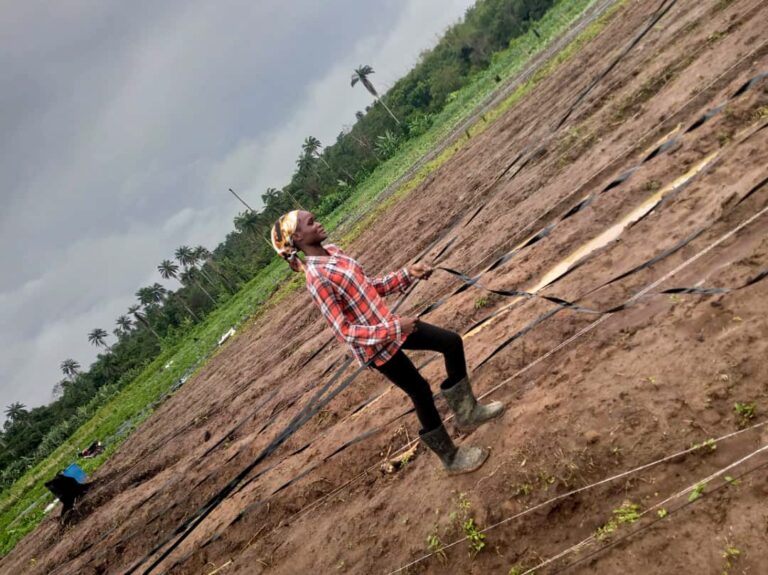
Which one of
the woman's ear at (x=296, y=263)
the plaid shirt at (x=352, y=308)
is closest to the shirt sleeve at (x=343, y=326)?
Answer: the plaid shirt at (x=352, y=308)

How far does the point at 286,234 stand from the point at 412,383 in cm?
118

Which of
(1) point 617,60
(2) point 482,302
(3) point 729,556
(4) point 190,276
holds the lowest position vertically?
(3) point 729,556

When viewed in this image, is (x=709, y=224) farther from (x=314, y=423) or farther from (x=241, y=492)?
(x=241, y=492)

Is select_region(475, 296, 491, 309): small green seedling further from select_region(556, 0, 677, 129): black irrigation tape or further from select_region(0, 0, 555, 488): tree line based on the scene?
select_region(0, 0, 555, 488): tree line

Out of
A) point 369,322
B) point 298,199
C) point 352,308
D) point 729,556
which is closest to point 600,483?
point 729,556

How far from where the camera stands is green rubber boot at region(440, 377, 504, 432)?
3.34 metres

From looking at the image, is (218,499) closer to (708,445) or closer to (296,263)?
(296,263)

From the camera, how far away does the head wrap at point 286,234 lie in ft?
9.04

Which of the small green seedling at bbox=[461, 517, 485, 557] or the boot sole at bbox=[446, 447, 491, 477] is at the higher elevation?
the boot sole at bbox=[446, 447, 491, 477]

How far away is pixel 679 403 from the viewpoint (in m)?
2.66

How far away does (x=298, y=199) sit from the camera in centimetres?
6362

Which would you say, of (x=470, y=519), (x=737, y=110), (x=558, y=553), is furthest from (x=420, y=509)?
(x=737, y=110)

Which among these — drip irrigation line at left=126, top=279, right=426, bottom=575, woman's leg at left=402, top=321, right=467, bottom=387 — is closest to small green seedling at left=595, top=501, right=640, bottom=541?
woman's leg at left=402, top=321, right=467, bottom=387

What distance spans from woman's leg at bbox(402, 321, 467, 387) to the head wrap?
0.88 metres
